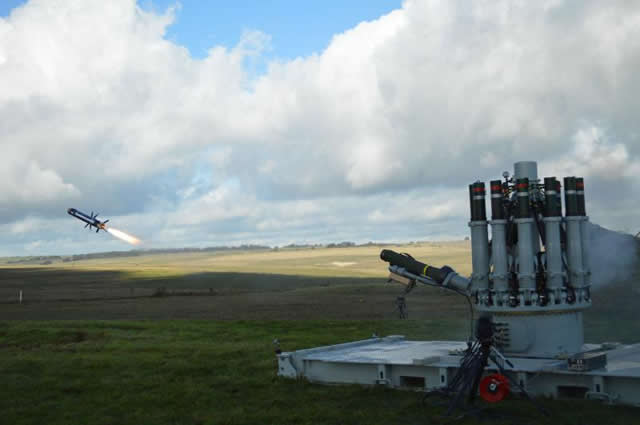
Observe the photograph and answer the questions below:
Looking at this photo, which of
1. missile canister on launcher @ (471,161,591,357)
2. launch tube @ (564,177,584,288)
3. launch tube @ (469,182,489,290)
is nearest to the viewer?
missile canister on launcher @ (471,161,591,357)

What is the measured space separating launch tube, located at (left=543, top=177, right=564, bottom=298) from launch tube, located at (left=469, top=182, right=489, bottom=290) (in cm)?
123

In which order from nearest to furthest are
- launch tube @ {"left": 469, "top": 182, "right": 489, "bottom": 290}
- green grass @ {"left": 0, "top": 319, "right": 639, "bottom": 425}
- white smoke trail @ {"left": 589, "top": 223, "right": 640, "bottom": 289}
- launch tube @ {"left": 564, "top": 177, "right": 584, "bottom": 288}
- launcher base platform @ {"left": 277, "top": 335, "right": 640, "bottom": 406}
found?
1. launcher base platform @ {"left": 277, "top": 335, "right": 640, "bottom": 406}
2. green grass @ {"left": 0, "top": 319, "right": 639, "bottom": 425}
3. launch tube @ {"left": 564, "top": 177, "right": 584, "bottom": 288}
4. launch tube @ {"left": 469, "top": 182, "right": 489, "bottom": 290}
5. white smoke trail @ {"left": 589, "top": 223, "right": 640, "bottom": 289}

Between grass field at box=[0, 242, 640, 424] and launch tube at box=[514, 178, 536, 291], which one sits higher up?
launch tube at box=[514, 178, 536, 291]

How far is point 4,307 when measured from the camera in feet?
166

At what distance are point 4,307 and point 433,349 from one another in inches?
1705

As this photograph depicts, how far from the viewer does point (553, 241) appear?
14031 mm

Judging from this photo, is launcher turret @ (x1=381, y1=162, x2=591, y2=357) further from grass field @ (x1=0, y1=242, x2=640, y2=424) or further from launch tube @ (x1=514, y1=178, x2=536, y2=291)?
grass field @ (x1=0, y1=242, x2=640, y2=424)

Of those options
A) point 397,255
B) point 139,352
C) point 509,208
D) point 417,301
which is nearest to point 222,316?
point 417,301

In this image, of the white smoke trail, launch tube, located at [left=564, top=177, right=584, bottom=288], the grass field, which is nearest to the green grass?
the grass field

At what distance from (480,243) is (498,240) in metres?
0.47

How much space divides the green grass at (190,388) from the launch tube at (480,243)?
2955 millimetres

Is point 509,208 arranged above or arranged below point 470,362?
above

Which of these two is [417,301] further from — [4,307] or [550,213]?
[550,213]

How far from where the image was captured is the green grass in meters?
11.8
